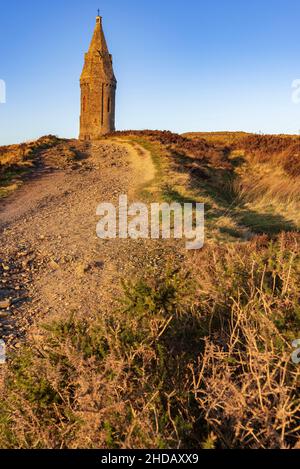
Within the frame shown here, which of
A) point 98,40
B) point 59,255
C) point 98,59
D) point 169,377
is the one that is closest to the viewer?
point 169,377

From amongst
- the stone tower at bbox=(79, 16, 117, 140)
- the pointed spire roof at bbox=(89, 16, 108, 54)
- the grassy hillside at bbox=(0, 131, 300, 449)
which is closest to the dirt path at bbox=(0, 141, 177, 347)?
the grassy hillside at bbox=(0, 131, 300, 449)

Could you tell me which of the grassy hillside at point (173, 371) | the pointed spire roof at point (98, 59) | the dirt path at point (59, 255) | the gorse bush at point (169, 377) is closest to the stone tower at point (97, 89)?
the pointed spire roof at point (98, 59)

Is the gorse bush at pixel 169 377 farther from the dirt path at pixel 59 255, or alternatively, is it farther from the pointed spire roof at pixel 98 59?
the pointed spire roof at pixel 98 59

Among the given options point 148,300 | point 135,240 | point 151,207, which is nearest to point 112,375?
point 148,300

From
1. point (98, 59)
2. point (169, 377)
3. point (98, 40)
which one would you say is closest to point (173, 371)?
point (169, 377)

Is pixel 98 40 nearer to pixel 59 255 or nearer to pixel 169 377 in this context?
pixel 59 255

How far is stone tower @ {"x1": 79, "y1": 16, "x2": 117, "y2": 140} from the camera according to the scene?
38969 mm

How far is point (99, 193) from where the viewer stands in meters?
13.5

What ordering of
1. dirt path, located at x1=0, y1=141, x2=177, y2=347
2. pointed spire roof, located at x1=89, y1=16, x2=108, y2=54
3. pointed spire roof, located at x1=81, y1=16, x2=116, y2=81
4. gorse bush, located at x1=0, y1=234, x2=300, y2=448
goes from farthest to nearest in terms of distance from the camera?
pointed spire roof, located at x1=89, y1=16, x2=108, y2=54, pointed spire roof, located at x1=81, y1=16, x2=116, y2=81, dirt path, located at x1=0, y1=141, x2=177, y2=347, gorse bush, located at x1=0, y1=234, x2=300, y2=448

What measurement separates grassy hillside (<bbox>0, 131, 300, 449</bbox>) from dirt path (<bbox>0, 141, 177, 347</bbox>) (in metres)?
0.68

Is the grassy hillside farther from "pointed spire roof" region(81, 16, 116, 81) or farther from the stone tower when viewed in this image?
"pointed spire roof" region(81, 16, 116, 81)

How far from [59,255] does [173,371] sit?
18.5 ft

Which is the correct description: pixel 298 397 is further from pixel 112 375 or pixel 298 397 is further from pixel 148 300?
pixel 148 300

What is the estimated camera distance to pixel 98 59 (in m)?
39.0
